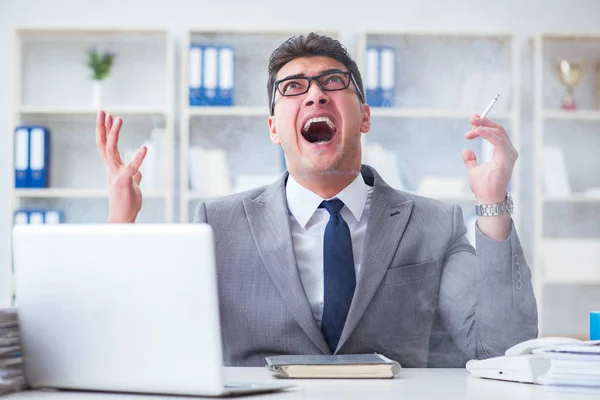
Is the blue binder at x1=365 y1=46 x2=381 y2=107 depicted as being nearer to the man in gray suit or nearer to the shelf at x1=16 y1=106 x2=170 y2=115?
the shelf at x1=16 y1=106 x2=170 y2=115

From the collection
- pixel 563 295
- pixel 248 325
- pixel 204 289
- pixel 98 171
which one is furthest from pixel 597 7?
pixel 204 289

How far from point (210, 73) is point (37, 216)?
34.4 inches

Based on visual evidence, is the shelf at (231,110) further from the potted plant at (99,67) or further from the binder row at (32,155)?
the binder row at (32,155)

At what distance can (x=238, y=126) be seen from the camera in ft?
9.97

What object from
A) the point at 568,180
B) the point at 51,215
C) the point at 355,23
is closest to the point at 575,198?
the point at 568,180

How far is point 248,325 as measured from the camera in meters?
1.65

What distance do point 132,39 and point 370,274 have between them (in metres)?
1.90

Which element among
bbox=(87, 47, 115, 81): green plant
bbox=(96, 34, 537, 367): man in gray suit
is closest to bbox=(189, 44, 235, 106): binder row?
bbox=(87, 47, 115, 81): green plant

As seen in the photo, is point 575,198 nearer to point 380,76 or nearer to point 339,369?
point 380,76

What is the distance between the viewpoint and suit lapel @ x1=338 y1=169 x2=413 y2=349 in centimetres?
165

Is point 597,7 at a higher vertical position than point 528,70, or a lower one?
higher

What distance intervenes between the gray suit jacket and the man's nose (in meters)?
0.22

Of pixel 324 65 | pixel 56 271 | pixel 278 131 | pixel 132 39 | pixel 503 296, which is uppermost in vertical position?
pixel 132 39

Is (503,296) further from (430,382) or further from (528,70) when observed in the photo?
(528,70)
